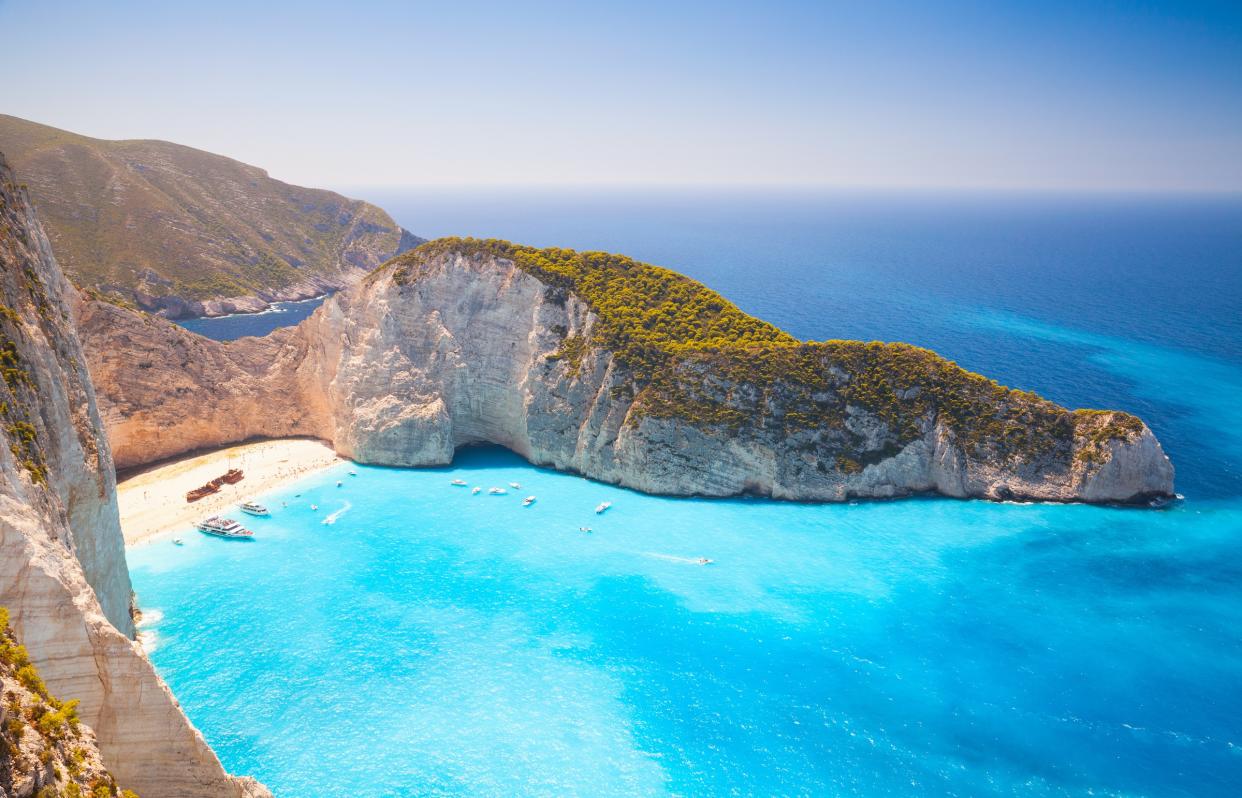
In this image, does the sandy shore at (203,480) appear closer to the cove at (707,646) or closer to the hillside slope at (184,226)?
the cove at (707,646)

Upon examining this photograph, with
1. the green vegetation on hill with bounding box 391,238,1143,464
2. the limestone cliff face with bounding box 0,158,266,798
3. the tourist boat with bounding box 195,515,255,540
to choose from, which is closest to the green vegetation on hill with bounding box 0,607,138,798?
the limestone cliff face with bounding box 0,158,266,798

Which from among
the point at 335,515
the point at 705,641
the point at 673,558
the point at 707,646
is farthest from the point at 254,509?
the point at 707,646

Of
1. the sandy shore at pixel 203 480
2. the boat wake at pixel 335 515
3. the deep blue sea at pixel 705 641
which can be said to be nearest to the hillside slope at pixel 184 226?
the sandy shore at pixel 203 480

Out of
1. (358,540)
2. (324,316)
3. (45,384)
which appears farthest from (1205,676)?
(324,316)

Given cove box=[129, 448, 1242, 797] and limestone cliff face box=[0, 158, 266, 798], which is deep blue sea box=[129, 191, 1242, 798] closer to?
cove box=[129, 448, 1242, 797]

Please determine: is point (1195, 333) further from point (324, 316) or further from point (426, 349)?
point (324, 316)
